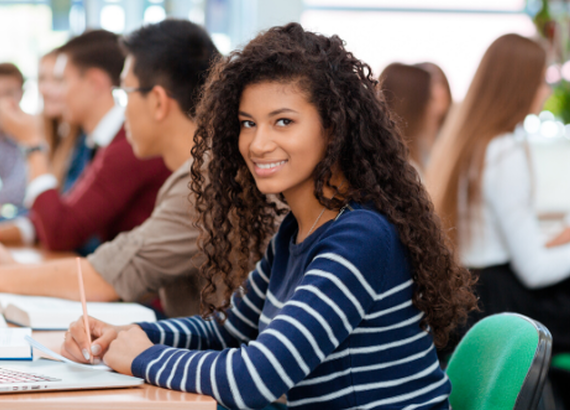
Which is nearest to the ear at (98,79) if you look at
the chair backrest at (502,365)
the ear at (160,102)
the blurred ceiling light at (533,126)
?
the ear at (160,102)

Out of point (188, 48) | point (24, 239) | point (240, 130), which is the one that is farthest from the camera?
point (24, 239)

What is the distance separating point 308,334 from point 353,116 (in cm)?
35

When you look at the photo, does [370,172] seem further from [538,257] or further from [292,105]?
[538,257]

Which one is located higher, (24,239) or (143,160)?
(143,160)

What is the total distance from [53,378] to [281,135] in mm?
473

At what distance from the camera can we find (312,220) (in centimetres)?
109

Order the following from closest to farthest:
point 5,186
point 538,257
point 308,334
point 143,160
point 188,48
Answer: point 308,334
point 188,48
point 538,257
point 143,160
point 5,186

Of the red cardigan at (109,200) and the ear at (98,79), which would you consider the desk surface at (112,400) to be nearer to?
the red cardigan at (109,200)

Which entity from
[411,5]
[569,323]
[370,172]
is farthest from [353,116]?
[411,5]

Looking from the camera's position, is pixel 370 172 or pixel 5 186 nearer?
pixel 370 172

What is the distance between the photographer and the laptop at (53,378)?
2.73 ft

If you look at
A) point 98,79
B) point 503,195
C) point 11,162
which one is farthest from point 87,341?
point 11,162

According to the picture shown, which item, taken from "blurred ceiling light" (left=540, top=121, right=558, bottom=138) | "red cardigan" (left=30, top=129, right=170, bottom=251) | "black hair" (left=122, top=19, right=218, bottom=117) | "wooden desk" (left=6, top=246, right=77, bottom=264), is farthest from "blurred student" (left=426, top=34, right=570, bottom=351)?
"blurred ceiling light" (left=540, top=121, right=558, bottom=138)

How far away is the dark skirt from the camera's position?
192 centimetres
